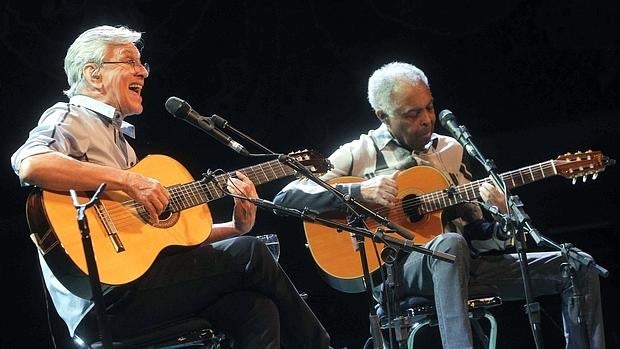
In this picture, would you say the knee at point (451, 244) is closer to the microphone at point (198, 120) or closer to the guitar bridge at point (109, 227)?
the microphone at point (198, 120)

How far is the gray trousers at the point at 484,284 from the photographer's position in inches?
144

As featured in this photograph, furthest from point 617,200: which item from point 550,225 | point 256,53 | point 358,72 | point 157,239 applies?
point 157,239

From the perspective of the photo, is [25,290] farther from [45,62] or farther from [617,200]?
[617,200]

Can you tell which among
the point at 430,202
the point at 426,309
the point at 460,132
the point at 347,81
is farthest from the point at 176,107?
the point at 347,81

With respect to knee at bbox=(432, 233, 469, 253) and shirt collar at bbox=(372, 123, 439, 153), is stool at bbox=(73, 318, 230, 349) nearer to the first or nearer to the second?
→ knee at bbox=(432, 233, 469, 253)

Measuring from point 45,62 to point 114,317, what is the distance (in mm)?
2405

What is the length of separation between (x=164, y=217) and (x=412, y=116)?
1.62m

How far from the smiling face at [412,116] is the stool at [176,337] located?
1.72 metres

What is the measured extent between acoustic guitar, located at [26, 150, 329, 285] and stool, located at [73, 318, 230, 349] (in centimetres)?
22

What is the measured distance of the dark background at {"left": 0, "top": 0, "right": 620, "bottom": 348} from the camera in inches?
205

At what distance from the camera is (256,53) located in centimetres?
557

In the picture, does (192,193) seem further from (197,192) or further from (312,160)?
(312,160)

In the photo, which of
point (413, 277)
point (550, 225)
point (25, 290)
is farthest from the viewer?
point (550, 225)

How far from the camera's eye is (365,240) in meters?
4.25
